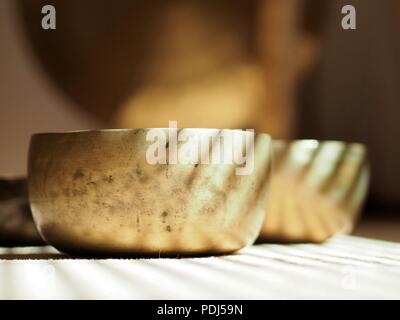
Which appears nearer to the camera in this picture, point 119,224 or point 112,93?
point 119,224

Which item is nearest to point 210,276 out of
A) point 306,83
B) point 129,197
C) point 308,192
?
point 129,197

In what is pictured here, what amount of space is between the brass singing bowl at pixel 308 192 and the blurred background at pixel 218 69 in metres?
0.97

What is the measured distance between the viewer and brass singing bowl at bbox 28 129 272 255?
39.3 inches

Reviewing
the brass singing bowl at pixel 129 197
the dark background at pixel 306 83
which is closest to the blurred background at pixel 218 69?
the dark background at pixel 306 83

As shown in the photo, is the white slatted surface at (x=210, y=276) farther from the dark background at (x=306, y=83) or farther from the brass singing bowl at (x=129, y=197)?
the dark background at (x=306, y=83)

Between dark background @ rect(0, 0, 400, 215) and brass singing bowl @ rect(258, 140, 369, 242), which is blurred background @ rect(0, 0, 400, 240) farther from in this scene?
brass singing bowl @ rect(258, 140, 369, 242)

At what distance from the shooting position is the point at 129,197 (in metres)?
1.00

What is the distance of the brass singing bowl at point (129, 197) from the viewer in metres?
1.00

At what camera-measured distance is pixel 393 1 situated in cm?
256

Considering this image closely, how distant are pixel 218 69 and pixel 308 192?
1.33m

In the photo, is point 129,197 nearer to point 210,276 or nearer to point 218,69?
point 210,276
